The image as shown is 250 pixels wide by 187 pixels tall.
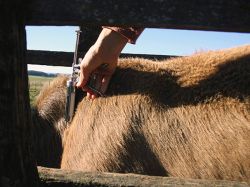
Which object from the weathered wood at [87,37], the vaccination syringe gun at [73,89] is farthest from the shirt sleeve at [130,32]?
the weathered wood at [87,37]

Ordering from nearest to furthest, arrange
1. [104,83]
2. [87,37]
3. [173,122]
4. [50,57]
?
[173,122], [104,83], [87,37], [50,57]

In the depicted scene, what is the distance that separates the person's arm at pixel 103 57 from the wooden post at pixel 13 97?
1.87 metres

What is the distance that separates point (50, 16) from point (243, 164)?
2.08 m

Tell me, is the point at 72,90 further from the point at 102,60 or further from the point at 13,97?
the point at 13,97

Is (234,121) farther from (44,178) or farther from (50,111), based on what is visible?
(50,111)

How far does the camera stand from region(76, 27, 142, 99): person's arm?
11.9 feet

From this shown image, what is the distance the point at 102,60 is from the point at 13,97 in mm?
2077

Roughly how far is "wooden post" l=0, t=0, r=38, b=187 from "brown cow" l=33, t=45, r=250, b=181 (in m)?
1.88

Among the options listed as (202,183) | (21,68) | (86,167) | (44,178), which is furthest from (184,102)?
(21,68)

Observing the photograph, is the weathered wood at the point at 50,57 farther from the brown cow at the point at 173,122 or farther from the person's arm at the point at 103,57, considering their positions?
the person's arm at the point at 103,57

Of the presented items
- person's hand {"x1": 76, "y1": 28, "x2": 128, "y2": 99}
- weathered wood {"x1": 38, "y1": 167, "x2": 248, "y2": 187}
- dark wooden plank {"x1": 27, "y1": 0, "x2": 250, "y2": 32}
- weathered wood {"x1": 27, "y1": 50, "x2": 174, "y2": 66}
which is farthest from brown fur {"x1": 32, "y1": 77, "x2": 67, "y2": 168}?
dark wooden plank {"x1": 27, "y1": 0, "x2": 250, "y2": 32}

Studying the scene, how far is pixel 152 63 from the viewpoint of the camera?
4215 mm

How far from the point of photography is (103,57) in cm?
373

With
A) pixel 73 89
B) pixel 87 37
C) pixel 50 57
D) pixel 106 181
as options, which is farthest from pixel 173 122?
pixel 50 57
